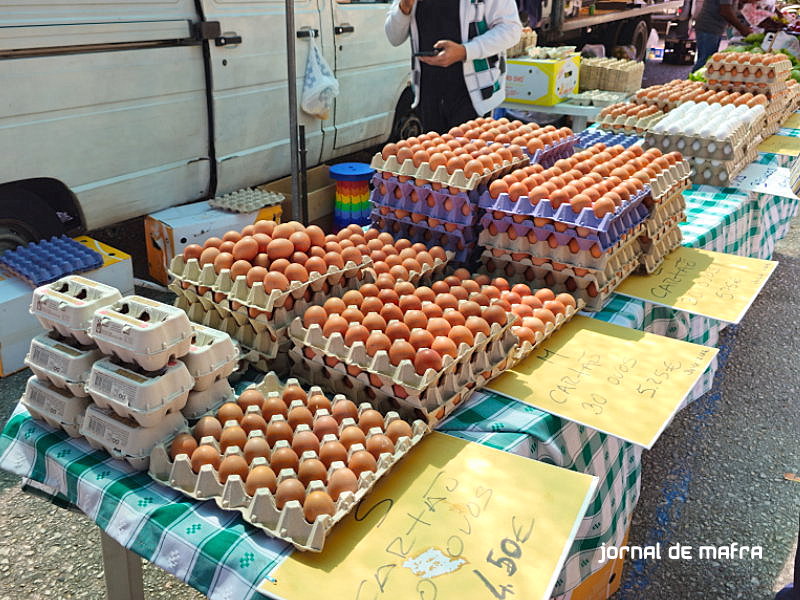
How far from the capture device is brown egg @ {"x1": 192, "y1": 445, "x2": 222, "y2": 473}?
174 centimetres

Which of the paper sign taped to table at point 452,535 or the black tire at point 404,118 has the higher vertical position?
the black tire at point 404,118

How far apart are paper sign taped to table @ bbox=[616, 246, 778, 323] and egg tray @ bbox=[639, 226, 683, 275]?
1.1 inches

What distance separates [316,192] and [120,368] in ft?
14.9

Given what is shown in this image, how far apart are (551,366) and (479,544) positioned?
2.94 ft

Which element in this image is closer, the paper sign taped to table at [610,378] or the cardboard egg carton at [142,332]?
the cardboard egg carton at [142,332]

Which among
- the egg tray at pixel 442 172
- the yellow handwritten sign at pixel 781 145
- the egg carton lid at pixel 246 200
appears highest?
the egg tray at pixel 442 172

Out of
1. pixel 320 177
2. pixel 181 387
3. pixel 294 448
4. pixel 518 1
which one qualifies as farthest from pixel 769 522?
pixel 518 1

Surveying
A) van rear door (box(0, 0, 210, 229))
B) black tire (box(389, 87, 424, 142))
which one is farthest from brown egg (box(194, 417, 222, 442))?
black tire (box(389, 87, 424, 142))

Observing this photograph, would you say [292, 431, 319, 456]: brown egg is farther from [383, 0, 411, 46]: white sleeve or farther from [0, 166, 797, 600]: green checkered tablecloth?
[383, 0, 411, 46]: white sleeve

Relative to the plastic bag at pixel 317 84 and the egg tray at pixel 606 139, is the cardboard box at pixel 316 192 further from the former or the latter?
the egg tray at pixel 606 139

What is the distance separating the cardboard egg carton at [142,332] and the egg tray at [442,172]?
145 centimetres

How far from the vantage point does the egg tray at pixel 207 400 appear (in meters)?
1.93

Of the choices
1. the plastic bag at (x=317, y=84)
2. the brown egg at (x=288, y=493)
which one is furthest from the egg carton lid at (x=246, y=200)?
the brown egg at (x=288, y=493)

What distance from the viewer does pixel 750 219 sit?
4.28 metres
